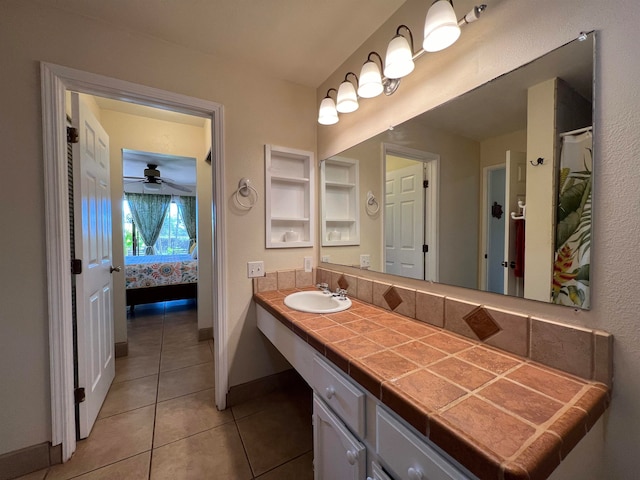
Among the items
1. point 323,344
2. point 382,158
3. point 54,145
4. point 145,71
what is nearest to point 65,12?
point 145,71

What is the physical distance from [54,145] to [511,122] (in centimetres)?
205

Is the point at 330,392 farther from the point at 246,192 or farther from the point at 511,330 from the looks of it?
the point at 246,192

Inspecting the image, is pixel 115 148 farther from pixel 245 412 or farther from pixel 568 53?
pixel 568 53

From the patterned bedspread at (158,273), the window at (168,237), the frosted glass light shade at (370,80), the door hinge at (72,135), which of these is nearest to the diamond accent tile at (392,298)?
the frosted glass light shade at (370,80)

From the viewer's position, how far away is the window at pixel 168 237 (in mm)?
6174

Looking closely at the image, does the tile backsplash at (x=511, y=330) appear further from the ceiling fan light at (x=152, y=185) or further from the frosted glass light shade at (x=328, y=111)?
the ceiling fan light at (x=152, y=185)

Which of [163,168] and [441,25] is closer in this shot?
[441,25]

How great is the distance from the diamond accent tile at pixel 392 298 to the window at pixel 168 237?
6597 mm

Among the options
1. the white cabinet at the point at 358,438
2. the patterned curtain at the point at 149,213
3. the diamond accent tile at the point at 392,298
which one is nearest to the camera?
the white cabinet at the point at 358,438

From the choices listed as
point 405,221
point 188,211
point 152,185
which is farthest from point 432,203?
point 188,211

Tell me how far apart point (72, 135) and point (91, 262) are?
0.75m

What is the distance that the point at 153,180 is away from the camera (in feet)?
14.4

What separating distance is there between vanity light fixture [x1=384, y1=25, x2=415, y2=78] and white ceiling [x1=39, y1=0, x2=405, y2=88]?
354 mm

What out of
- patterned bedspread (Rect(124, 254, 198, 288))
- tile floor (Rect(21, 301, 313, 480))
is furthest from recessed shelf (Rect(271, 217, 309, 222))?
patterned bedspread (Rect(124, 254, 198, 288))
